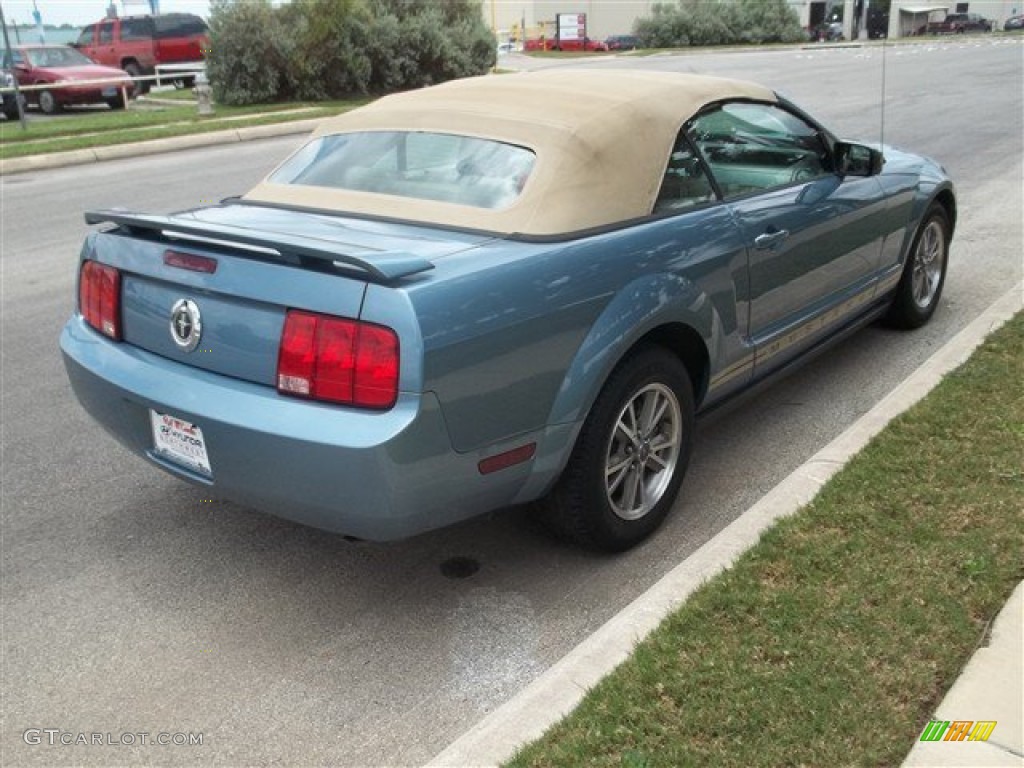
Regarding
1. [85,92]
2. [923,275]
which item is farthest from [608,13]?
[923,275]

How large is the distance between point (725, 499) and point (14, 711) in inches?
103

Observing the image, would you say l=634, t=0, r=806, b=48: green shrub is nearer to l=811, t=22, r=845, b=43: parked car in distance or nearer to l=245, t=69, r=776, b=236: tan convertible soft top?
l=811, t=22, r=845, b=43: parked car in distance

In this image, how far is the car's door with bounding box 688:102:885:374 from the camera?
408 centimetres

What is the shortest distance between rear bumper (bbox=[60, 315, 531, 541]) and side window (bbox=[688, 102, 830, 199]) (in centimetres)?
176

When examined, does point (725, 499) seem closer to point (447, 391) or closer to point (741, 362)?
point (741, 362)

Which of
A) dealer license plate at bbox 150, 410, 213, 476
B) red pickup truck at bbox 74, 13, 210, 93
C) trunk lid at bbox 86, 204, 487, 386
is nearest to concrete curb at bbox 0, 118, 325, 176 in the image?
trunk lid at bbox 86, 204, 487, 386

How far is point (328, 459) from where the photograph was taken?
280 cm

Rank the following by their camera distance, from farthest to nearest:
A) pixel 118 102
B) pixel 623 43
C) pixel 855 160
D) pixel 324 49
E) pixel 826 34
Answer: pixel 826 34
pixel 623 43
pixel 118 102
pixel 324 49
pixel 855 160

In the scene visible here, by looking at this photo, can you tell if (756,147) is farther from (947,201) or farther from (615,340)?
(947,201)

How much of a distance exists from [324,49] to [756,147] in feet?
65.8

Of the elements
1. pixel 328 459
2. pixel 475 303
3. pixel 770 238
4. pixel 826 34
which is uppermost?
pixel 475 303

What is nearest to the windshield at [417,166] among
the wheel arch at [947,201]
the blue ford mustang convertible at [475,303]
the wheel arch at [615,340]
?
the blue ford mustang convertible at [475,303]

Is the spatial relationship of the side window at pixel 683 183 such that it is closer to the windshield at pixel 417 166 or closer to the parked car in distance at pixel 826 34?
the windshield at pixel 417 166

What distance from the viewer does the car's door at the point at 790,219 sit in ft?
13.4
